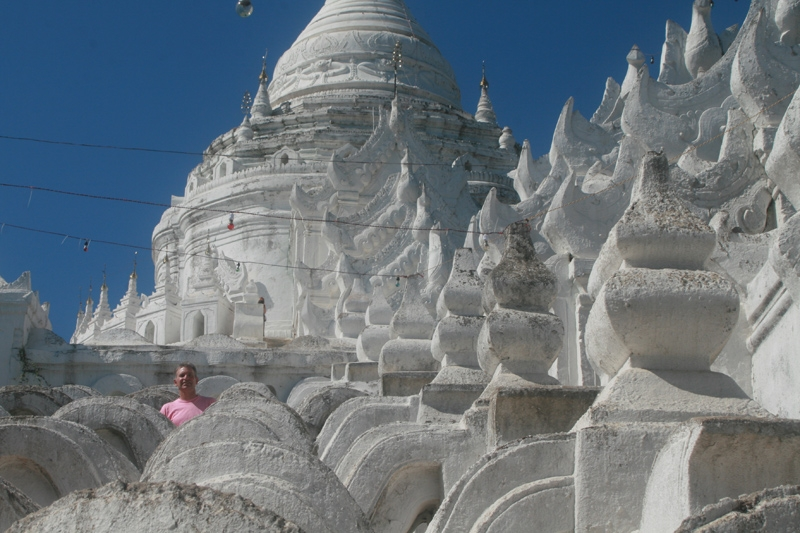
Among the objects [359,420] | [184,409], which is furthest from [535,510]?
[184,409]

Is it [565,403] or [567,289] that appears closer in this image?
[565,403]

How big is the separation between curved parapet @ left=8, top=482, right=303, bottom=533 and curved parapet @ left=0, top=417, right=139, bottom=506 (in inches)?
135

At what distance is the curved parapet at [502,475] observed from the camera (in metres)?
4.15

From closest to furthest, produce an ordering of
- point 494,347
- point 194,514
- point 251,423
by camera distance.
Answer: point 194,514, point 251,423, point 494,347

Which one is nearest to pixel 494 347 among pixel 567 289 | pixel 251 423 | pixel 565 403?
pixel 565 403

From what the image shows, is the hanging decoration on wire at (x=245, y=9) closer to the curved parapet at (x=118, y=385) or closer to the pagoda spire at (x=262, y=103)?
the curved parapet at (x=118, y=385)

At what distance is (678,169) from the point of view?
9141 mm

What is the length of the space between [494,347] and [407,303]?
4.20 metres

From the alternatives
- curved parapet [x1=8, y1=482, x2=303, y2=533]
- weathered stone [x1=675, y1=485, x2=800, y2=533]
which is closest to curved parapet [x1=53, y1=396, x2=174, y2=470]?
curved parapet [x1=8, y1=482, x2=303, y2=533]

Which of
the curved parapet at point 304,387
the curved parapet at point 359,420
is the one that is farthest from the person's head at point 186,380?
the curved parapet at point 304,387

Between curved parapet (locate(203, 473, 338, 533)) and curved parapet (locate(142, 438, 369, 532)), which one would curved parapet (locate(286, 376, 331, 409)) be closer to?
curved parapet (locate(142, 438, 369, 532))

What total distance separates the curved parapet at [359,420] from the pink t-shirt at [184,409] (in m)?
0.90

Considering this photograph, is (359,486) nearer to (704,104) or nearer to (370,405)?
(370,405)

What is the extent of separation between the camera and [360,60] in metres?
35.7
